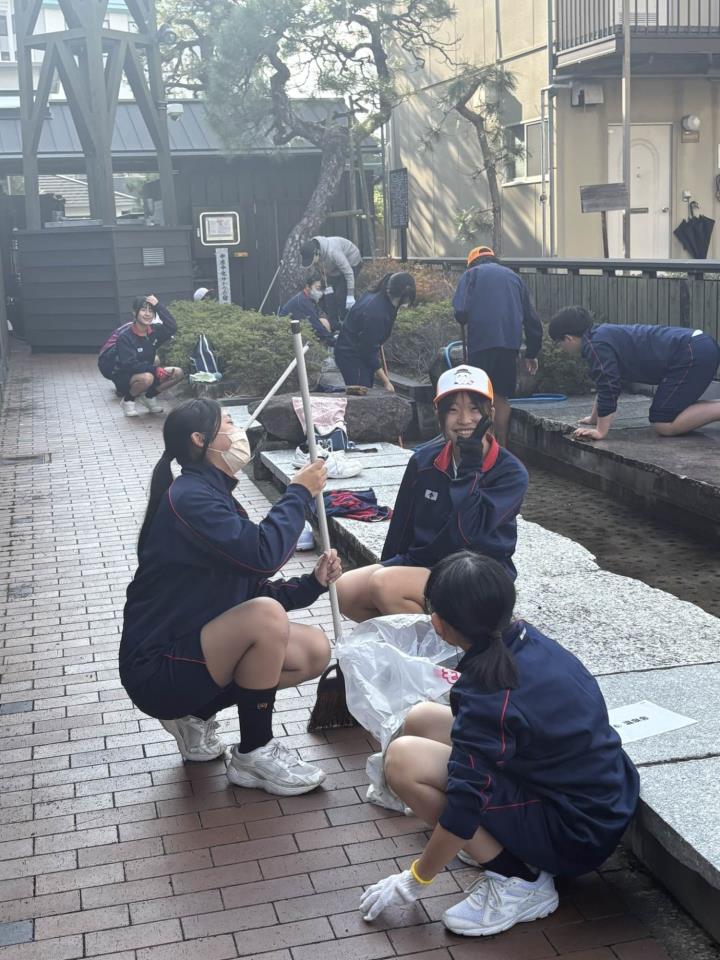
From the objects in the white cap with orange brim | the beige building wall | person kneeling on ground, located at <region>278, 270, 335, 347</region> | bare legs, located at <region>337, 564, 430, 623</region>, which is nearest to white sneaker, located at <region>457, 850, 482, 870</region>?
bare legs, located at <region>337, 564, 430, 623</region>

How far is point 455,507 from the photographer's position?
473 centimetres

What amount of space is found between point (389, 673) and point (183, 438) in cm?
111

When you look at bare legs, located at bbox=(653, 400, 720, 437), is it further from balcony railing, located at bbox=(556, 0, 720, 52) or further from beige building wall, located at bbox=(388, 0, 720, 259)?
beige building wall, located at bbox=(388, 0, 720, 259)

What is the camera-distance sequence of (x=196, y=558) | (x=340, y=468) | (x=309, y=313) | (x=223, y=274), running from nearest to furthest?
(x=196, y=558), (x=340, y=468), (x=309, y=313), (x=223, y=274)

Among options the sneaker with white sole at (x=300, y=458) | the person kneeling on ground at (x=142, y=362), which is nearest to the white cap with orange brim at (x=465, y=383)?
the sneaker with white sole at (x=300, y=458)

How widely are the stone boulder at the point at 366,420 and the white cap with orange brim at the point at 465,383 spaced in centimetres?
459

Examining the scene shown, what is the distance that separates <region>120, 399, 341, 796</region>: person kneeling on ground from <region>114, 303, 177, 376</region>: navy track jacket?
923 cm

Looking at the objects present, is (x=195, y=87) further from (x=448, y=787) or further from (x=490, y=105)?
(x=448, y=787)

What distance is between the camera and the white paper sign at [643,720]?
381cm

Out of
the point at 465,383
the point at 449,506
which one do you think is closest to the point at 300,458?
the point at 465,383

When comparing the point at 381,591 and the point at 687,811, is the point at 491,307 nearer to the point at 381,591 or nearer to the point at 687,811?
the point at 381,591

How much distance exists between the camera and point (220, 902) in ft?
11.4

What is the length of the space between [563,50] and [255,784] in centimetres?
1627

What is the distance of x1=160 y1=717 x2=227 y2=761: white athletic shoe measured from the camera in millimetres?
4383
